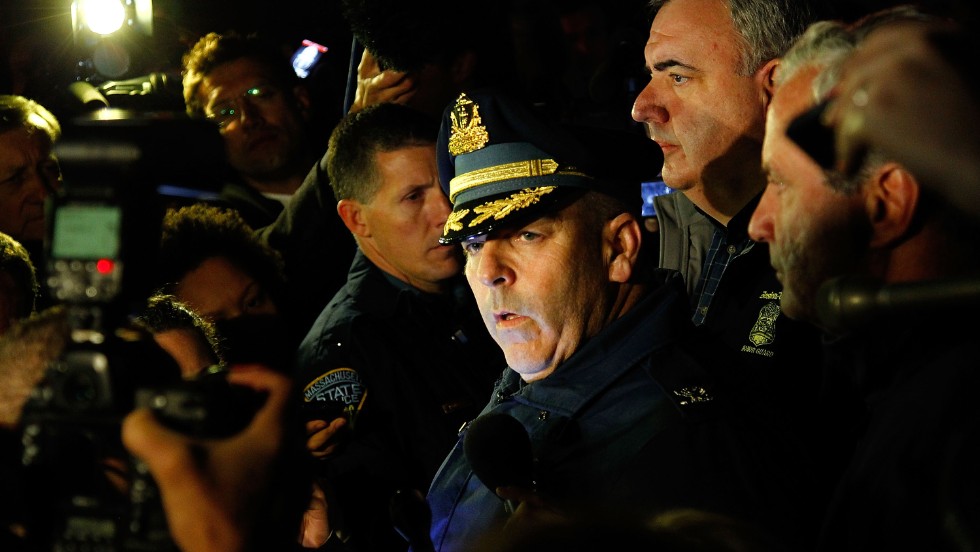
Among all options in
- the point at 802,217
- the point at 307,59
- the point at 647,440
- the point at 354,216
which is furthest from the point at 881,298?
the point at 307,59

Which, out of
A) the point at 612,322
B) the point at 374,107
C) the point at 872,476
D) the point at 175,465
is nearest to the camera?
the point at 175,465

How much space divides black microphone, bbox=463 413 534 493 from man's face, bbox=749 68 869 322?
640mm

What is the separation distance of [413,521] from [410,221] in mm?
1482

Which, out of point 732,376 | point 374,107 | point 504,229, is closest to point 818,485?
point 732,376

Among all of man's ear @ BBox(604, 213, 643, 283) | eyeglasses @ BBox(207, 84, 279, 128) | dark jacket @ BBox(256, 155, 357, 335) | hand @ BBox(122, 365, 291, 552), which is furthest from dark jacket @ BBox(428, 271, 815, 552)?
eyeglasses @ BBox(207, 84, 279, 128)

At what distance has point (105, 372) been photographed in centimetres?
157

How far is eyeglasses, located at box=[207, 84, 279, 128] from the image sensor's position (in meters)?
5.33

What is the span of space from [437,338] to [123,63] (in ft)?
7.53

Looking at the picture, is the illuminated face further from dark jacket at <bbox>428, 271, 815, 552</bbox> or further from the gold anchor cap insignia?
dark jacket at <bbox>428, 271, 815, 552</bbox>

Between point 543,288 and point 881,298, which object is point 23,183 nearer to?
point 543,288

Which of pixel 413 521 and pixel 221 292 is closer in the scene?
pixel 413 521

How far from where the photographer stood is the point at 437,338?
13.1ft

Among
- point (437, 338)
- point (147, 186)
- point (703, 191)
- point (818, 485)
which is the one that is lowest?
point (437, 338)

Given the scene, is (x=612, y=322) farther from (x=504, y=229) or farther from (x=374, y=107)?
(x=374, y=107)
